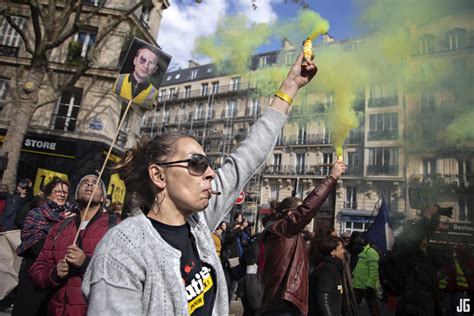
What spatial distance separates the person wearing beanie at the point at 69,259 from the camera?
2.35 metres

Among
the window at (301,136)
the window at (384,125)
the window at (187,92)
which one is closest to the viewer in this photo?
the window at (384,125)

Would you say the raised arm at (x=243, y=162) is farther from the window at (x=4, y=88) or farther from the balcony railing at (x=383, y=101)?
the window at (x=4, y=88)

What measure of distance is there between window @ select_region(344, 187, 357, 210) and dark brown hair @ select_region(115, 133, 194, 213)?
28.4 m

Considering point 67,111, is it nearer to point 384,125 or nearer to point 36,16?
point 36,16

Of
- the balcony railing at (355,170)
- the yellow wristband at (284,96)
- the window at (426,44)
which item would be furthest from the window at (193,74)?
the yellow wristband at (284,96)

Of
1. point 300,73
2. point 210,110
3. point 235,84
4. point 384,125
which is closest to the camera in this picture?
point 300,73

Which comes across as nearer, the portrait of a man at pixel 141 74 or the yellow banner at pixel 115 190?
the portrait of a man at pixel 141 74

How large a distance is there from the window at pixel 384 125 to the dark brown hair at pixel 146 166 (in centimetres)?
708

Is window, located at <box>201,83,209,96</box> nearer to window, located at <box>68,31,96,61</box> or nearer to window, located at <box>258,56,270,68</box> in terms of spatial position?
window, located at <box>258,56,270,68</box>

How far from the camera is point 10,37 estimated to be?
15414 mm

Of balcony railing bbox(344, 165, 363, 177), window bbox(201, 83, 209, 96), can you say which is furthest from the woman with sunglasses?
window bbox(201, 83, 209, 96)

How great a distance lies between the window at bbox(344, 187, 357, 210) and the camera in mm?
27875

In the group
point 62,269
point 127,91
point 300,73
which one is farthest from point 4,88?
point 300,73

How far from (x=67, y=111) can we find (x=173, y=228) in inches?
628
